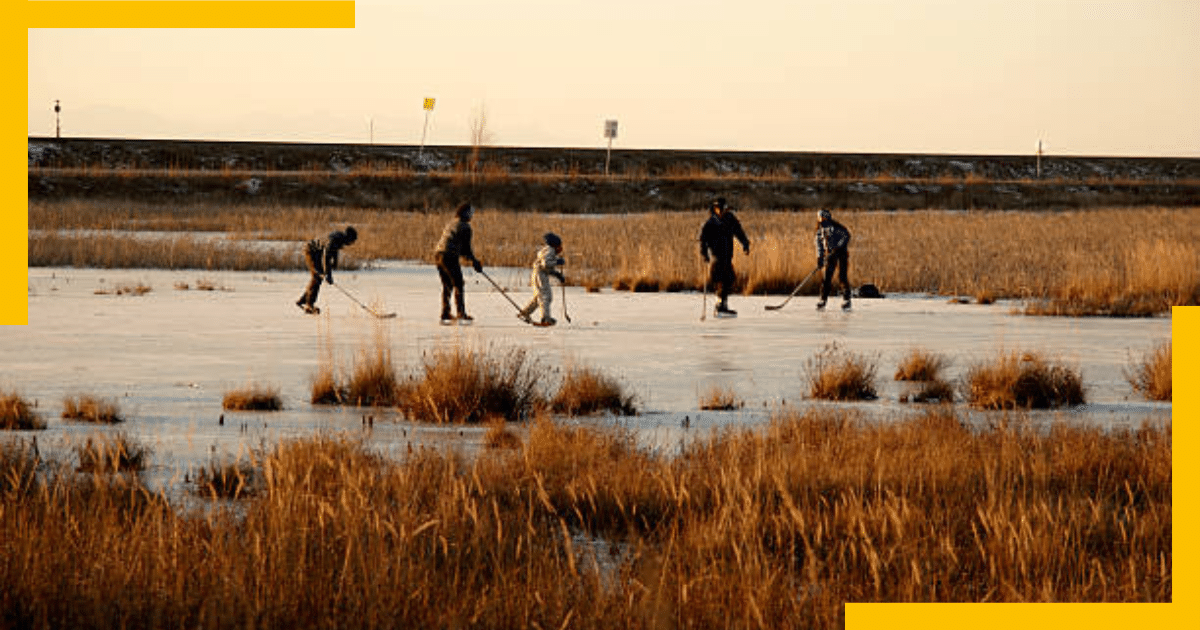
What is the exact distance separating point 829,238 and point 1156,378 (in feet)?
32.2

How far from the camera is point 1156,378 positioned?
1331 cm

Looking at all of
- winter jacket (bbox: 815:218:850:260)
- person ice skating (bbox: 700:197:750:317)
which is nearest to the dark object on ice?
winter jacket (bbox: 815:218:850:260)

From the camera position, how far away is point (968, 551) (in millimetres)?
7164

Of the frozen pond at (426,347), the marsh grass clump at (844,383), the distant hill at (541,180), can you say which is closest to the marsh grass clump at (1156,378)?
the frozen pond at (426,347)

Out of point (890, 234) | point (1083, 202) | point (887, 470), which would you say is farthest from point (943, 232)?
point (887, 470)

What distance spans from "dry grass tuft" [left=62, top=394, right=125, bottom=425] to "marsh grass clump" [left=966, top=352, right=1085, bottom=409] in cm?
698

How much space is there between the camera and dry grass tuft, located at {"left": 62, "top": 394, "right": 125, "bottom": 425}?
11.1 metres

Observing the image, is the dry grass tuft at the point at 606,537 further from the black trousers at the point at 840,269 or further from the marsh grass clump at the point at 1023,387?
the black trousers at the point at 840,269

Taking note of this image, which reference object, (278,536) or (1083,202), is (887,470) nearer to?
(278,536)

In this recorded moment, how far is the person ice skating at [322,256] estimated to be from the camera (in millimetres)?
19688

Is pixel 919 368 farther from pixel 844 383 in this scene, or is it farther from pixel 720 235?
pixel 720 235

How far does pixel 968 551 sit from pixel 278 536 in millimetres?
3225

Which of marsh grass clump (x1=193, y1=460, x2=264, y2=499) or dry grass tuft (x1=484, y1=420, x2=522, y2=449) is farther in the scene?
dry grass tuft (x1=484, y1=420, x2=522, y2=449)

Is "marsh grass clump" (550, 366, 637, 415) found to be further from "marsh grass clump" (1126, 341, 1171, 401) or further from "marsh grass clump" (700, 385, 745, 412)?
"marsh grass clump" (1126, 341, 1171, 401)
